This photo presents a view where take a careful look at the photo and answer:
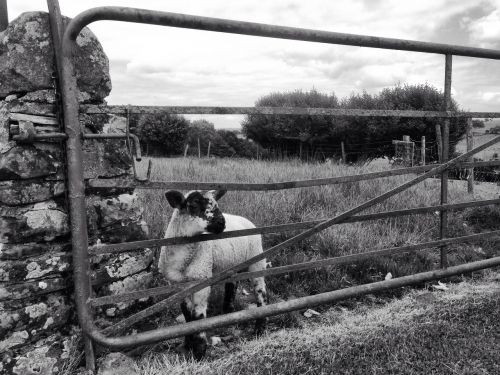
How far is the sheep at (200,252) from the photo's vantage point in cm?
296

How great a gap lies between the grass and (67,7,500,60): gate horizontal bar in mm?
2112

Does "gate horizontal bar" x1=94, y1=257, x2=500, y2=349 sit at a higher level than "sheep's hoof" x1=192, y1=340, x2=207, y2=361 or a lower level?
higher

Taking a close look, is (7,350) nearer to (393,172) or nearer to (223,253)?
(223,253)

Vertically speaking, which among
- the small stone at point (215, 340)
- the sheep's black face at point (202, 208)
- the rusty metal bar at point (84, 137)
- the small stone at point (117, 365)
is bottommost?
the small stone at point (215, 340)

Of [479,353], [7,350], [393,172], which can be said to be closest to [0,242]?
[7,350]

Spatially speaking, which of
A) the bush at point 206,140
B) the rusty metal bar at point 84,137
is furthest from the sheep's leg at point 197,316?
the bush at point 206,140

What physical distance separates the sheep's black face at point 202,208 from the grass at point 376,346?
910 millimetres

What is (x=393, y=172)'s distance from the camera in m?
3.11

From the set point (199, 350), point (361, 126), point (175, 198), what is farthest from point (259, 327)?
point (361, 126)

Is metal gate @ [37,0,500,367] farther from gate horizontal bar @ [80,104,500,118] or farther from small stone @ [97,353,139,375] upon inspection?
small stone @ [97,353,139,375]

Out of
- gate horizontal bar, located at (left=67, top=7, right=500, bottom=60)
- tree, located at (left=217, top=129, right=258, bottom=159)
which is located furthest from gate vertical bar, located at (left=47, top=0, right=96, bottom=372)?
tree, located at (left=217, top=129, right=258, bottom=159)

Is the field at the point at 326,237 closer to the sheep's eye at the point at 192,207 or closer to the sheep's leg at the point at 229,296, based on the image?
the sheep's leg at the point at 229,296

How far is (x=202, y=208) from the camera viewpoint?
9.77 feet

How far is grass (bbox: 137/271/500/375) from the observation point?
2754 mm
